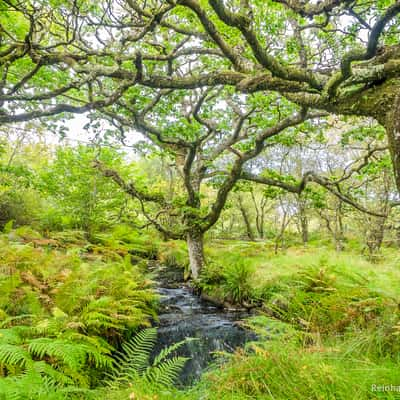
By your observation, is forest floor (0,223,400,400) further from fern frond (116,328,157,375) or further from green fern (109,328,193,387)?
fern frond (116,328,157,375)

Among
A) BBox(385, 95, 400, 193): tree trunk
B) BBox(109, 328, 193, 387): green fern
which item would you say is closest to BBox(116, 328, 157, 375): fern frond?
BBox(109, 328, 193, 387): green fern

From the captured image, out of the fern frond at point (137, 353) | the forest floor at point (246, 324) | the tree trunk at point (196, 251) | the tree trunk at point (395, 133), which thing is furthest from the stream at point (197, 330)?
the tree trunk at point (395, 133)

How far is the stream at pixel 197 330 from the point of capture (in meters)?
4.65

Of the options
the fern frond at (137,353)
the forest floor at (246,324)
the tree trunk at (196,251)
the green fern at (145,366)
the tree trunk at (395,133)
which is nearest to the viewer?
the forest floor at (246,324)

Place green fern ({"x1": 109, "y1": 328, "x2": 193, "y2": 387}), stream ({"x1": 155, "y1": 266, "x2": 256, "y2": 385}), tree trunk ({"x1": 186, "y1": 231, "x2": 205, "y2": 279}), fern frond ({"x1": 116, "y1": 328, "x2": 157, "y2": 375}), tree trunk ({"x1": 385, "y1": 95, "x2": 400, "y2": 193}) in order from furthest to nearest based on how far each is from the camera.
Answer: tree trunk ({"x1": 186, "y1": 231, "x2": 205, "y2": 279}), stream ({"x1": 155, "y1": 266, "x2": 256, "y2": 385}), fern frond ({"x1": 116, "y1": 328, "x2": 157, "y2": 375}), tree trunk ({"x1": 385, "y1": 95, "x2": 400, "y2": 193}), green fern ({"x1": 109, "y1": 328, "x2": 193, "y2": 387})

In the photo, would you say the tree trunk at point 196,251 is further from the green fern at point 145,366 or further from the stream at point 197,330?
the green fern at point 145,366

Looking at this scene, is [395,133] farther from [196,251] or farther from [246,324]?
[196,251]

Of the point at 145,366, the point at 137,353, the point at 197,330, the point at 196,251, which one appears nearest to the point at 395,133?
the point at 145,366

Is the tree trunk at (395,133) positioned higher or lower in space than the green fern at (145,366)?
higher

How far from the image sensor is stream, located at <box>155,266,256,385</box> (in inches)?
183

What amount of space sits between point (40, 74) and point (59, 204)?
23.2 feet

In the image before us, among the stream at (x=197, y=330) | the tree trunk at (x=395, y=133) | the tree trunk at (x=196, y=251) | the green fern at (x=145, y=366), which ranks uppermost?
the tree trunk at (x=395, y=133)

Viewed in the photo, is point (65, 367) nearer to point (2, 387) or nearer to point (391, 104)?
point (2, 387)

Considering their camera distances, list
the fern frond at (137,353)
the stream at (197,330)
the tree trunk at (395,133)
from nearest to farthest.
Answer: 1. the tree trunk at (395,133)
2. the fern frond at (137,353)
3. the stream at (197,330)
